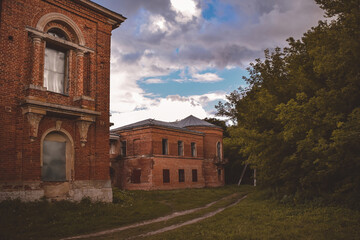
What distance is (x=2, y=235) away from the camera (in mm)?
9758

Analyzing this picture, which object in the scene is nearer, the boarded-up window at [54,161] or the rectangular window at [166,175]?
the boarded-up window at [54,161]

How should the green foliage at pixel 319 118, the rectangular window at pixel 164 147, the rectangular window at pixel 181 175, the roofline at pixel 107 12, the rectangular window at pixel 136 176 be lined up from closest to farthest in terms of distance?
1. the green foliage at pixel 319 118
2. the roofline at pixel 107 12
3. the rectangular window at pixel 136 176
4. the rectangular window at pixel 164 147
5. the rectangular window at pixel 181 175

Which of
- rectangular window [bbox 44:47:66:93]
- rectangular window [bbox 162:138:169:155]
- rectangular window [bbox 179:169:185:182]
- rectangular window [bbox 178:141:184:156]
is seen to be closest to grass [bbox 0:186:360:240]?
rectangular window [bbox 44:47:66:93]

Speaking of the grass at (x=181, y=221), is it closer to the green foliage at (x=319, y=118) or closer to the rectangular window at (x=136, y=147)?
the green foliage at (x=319, y=118)

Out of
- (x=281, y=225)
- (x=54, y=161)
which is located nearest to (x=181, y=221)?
(x=281, y=225)

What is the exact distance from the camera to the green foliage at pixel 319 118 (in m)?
11.4

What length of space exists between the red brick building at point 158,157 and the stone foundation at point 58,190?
15425mm

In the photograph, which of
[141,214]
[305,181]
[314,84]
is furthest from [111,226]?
[314,84]

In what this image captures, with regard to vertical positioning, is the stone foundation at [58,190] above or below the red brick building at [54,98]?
below

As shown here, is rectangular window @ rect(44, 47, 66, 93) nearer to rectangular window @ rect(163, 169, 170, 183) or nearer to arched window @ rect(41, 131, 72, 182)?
arched window @ rect(41, 131, 72, 182)

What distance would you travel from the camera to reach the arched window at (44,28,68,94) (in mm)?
14398

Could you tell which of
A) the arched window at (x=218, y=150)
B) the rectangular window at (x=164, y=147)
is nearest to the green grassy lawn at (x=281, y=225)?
the rectangular window at (x=164, y=147)

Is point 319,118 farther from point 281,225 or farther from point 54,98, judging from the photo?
point 54,98

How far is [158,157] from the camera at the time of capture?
31609 millimetres
